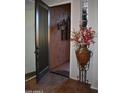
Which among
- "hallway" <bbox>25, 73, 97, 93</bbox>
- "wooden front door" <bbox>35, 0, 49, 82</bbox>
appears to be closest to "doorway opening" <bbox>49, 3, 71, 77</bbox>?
"hallway" <bbox>25, 73, 97, 93</bbox>

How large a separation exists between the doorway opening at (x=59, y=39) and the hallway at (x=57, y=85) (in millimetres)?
587

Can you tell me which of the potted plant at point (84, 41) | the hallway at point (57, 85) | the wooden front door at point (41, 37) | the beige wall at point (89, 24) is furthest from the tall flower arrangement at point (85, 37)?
the wooden front door at point (41, 37)

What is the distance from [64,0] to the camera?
4316 mm

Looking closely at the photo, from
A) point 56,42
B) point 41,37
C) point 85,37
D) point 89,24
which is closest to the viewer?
point 85,37

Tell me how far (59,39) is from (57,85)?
8.08ft

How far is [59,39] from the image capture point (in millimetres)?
5762

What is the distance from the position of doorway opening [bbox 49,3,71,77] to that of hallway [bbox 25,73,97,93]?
587 millimetres

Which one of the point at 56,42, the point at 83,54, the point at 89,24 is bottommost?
the point at 83,54

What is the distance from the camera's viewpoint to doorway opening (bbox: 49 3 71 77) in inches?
203

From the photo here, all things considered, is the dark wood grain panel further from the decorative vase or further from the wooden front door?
the decorative vase

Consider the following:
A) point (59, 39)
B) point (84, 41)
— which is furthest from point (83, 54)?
point (59, 39)

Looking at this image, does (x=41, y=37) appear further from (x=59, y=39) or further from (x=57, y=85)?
(x=59, y=39)

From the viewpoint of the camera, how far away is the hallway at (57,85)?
3295mm
